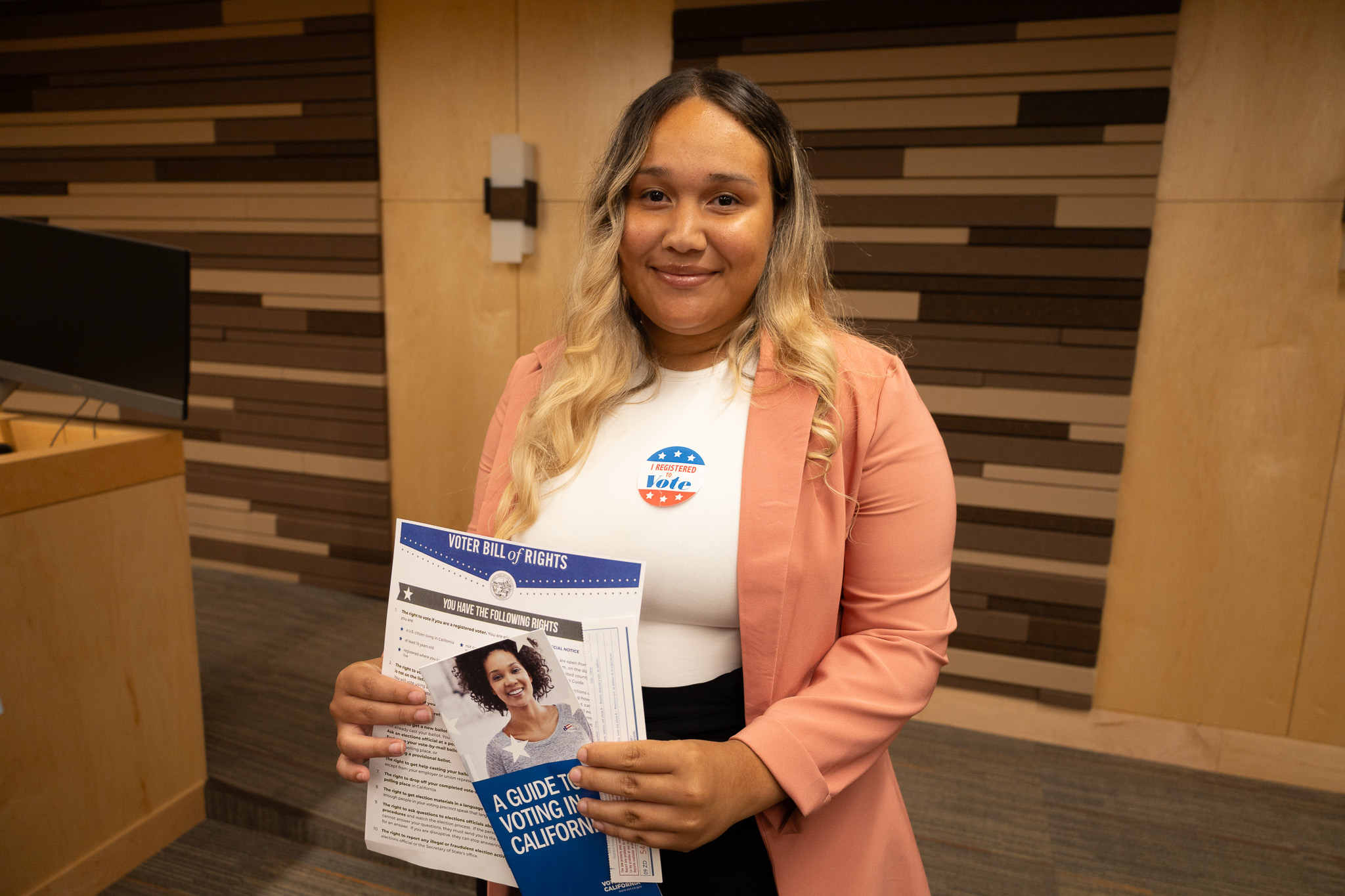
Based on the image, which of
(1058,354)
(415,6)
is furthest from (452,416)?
(1058,354)

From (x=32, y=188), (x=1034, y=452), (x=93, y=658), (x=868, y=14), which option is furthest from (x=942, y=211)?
(x=32, y=188)

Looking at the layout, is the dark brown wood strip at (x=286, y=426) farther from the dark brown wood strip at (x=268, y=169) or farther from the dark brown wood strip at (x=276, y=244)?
the dark brown wood strip at (x=268, y=169)

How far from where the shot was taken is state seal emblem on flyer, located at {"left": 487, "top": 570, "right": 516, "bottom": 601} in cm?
81

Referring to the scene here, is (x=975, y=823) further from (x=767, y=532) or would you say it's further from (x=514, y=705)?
(x=514, y=705)

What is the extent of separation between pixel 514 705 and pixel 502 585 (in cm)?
13

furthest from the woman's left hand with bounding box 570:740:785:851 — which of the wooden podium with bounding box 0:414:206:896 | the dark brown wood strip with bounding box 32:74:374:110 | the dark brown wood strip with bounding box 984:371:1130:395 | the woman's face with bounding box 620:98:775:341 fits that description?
the dark brown wood strip with bounding box 32:74:374:110

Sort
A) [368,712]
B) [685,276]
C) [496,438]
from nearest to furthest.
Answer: [368,712] < [685,276] < [496,438]

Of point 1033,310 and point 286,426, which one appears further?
point 286,426

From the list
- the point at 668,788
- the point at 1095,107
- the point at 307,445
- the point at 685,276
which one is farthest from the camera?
the point at 307,445

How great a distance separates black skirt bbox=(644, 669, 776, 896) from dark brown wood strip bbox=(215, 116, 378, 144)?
270 cm

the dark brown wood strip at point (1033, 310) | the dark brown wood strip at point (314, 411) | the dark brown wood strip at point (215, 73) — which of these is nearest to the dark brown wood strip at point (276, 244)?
the dark brown wood strip at point (314, 411)

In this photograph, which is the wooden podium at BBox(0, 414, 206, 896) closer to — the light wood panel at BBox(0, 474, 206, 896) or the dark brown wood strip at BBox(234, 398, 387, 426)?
the light wood panel at BBox(0, 474, 206, 896)

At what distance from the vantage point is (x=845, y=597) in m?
0.94

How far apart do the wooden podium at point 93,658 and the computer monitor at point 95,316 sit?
0.18 meters
